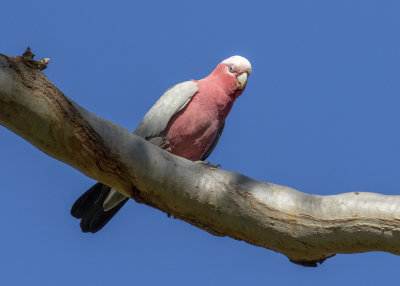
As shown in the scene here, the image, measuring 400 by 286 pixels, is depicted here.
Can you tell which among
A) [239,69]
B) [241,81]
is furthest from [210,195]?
[239,69]

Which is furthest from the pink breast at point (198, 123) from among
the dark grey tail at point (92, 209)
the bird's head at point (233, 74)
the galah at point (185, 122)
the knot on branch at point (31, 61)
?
the knot on branch at point (31, 61)

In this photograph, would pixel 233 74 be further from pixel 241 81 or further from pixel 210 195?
pixel 210 195

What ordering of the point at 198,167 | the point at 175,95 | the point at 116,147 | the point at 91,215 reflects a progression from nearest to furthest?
1. the point at 116,147
2. the point at 198,167
3. the point at 91,215
4. the point at 175,95

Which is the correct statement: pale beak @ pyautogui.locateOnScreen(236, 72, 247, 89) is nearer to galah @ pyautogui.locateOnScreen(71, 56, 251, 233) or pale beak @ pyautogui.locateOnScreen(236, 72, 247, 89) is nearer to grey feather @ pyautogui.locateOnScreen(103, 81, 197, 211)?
galah @ pyautogui.locateOnScreen(71, 56, 251, 233)

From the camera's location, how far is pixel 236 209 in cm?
462

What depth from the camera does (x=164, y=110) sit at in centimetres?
668

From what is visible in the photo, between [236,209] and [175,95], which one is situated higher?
[175,95]

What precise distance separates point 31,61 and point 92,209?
2.63 meters

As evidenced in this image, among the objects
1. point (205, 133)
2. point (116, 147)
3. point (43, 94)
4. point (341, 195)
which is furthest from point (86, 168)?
point (205, 133)

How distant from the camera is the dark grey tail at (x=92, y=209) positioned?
6160mm

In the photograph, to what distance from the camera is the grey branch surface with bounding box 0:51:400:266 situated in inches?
165

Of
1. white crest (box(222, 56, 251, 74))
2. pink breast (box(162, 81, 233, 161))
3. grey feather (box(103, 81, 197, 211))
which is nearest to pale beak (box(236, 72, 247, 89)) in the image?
white crest (box(222, 56, 251, 74))

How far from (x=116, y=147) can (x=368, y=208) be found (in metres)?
2.22

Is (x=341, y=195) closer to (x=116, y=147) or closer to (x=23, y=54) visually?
(x=116, y=147)
